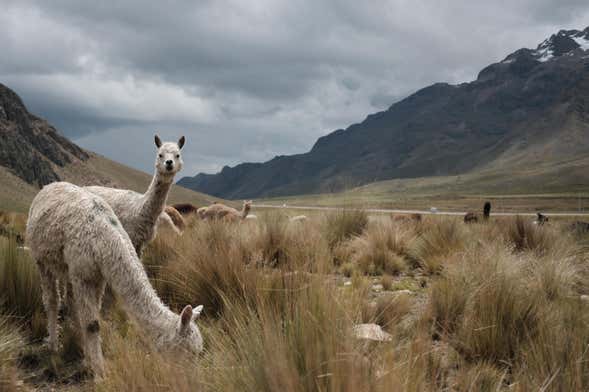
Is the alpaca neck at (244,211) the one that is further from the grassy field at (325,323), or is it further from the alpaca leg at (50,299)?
the alpaca leg at (50,299)

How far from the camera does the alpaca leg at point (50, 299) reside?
4536 mm

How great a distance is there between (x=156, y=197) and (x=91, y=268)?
8.66ft

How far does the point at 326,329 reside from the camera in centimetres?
248

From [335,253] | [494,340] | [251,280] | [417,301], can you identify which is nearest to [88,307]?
[251,280]

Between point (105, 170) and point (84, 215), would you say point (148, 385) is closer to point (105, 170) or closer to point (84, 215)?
point (84, 215)

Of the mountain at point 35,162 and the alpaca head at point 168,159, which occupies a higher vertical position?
the mountain at point 35,162

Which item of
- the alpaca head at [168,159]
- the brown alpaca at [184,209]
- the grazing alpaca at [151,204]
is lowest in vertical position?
the brown alpaca at [184,209]

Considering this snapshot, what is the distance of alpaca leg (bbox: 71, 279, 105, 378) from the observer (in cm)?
385

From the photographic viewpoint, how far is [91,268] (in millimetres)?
4027

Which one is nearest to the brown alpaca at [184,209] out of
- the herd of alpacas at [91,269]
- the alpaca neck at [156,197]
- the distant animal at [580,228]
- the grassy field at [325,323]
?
the grassy field at [325,323]

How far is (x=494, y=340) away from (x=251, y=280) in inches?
89.1

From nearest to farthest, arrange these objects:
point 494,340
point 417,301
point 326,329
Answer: point 326,329, point 494,340, point 417,301

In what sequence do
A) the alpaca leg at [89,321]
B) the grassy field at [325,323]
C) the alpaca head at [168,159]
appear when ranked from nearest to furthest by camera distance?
1. the grassy field at [325,323]
2. the alpaca leg at [89,321]
3. the alpaca head at [168,159]

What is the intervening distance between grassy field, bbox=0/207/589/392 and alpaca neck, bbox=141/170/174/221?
592 mm
